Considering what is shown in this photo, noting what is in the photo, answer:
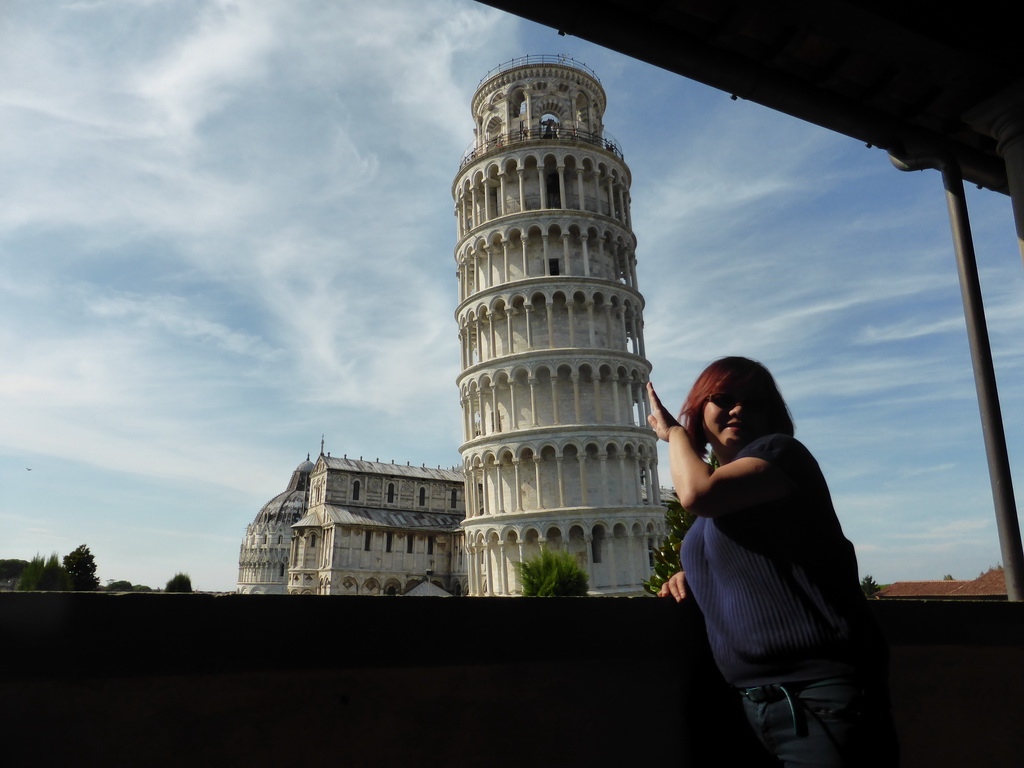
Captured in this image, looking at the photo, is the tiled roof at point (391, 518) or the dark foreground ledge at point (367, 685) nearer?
the dark foreground ledge at point (367, 685)

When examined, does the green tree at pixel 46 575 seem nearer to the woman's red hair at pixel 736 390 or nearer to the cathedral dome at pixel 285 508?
the woman's red hair at pixel 736 390

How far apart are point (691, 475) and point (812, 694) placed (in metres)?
0.77

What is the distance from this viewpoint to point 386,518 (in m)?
67.0

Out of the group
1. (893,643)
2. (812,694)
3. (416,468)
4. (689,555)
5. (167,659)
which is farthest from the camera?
(416,468)

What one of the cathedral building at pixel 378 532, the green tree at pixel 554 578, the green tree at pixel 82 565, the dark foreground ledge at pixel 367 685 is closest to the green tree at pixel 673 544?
the green tree at pixel 554 578

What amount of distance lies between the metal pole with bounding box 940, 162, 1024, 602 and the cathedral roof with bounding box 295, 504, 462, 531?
62.3 meters

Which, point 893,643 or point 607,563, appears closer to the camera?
point 893,643

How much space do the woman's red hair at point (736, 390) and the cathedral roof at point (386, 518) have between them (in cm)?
6409

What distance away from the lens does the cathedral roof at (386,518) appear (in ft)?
212

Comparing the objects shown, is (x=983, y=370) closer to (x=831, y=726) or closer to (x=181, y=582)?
(x=831, y=726)

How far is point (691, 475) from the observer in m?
2.32

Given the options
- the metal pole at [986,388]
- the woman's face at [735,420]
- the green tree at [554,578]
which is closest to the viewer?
the woman's face at [735,420]

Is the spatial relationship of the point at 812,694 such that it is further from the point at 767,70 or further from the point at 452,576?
the point at 452,576

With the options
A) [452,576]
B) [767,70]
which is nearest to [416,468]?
[452,576]
